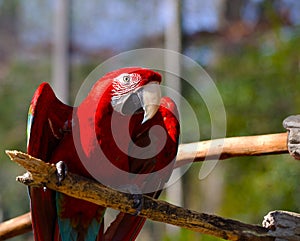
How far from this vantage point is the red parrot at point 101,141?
1158mm

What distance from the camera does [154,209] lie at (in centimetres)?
113

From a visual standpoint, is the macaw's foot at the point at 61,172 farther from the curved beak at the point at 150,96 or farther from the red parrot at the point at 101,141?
the curved beak at the point at 150,96

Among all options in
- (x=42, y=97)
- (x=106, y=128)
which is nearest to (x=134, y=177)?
(x=106, y=128)

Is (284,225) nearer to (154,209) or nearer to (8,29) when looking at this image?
(154,209)

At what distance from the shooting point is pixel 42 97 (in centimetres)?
114

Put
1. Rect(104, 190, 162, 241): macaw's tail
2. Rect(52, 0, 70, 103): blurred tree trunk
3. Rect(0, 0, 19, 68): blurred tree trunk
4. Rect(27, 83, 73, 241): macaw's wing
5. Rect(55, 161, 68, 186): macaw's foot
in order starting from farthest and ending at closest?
Rect(0, 0, 19, 68): blurred tree trunk → Rect(52, 0, 70, 103): blurred tree trunk → Rect(104, 190, 162, 241): macaw's tail → Rect(27, 83, 73, 241): macaw's wing → Rect(55, 161, 68, 186): macaw's foot

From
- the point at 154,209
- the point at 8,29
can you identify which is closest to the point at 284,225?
the point at 154,209

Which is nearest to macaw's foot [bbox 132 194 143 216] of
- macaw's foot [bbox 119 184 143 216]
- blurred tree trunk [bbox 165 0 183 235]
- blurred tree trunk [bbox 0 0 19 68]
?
macaw's foot [bbox 119 184 143 216]

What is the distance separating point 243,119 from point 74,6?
130cm

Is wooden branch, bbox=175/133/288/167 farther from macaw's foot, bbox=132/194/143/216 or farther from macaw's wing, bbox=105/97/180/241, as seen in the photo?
macaw's foot, bbox=132/194/143/216

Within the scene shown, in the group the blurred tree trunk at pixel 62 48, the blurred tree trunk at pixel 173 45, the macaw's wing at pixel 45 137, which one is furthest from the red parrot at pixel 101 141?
the blurred tree trunk at pixel 62 48

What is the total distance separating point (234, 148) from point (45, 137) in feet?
1.39

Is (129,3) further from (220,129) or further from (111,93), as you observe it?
(111,93)

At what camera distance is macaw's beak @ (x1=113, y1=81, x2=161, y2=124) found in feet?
3.79
